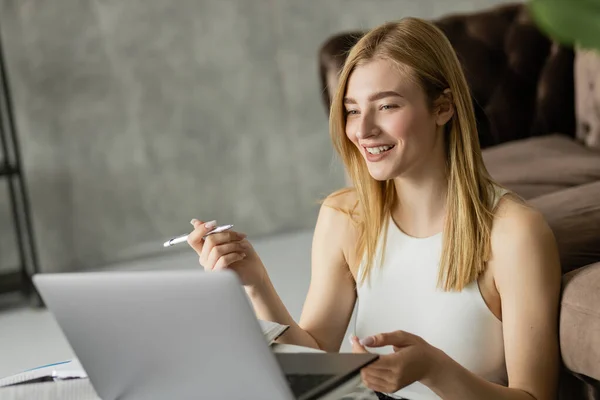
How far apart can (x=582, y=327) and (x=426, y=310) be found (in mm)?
233

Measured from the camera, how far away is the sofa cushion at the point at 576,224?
4.88 ft

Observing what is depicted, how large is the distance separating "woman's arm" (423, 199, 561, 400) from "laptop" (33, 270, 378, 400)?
1.27ft

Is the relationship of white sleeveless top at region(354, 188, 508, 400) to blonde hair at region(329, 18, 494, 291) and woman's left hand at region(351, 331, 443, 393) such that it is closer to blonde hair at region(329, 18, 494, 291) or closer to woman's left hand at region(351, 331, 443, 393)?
blonde hair at region(329, 18, 494, 291)

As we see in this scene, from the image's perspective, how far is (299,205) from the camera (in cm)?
421

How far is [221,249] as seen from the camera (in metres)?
1.29

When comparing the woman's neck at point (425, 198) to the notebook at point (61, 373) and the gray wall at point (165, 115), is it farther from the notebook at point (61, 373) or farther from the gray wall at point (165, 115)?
the gray wall at point (165, 115)

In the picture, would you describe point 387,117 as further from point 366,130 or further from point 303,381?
point 303,381

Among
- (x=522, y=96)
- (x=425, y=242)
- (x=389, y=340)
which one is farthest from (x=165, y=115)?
(x=389, y=340)

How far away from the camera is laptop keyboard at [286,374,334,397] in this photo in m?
0.89

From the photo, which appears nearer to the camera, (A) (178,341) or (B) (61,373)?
(A) (178,341)

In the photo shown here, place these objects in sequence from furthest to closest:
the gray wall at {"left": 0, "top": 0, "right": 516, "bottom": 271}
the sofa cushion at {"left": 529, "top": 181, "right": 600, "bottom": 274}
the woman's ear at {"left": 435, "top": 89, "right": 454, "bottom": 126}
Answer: the gray wall at {"left": 0, "top": 0, "right": 516, "bottom": 271} → the sofa cushion at {"left": 529, "top": 181, "right": 600, "bottom": 274} → the woman's ear at {"left": 435, "top": 89, "right": 454, "bottom": 126}

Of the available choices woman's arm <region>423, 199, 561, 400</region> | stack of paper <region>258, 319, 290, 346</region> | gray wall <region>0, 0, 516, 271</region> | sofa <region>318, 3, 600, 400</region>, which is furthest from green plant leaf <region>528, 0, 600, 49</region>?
gray wall <region>0, 0, 516, 271</region>

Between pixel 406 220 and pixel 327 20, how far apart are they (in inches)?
110

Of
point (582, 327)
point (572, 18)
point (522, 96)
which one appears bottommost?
point (582, 327)
